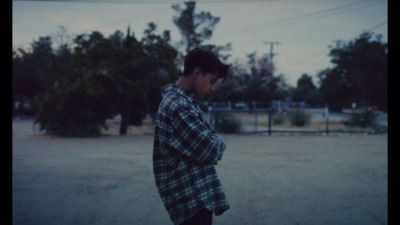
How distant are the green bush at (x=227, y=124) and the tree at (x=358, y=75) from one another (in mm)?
22422

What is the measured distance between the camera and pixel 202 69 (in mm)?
1931

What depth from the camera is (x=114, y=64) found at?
14.6m

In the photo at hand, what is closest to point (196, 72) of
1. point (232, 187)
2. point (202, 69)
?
point (202, 69)

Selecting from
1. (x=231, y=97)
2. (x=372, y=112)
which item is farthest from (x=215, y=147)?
(x=231, y=97)

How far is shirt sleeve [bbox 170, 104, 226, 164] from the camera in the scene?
5.88ft

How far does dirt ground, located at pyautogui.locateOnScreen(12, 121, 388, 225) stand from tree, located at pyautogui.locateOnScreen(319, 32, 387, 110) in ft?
86.7

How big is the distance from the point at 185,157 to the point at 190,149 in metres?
0.10

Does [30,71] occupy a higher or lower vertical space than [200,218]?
higher

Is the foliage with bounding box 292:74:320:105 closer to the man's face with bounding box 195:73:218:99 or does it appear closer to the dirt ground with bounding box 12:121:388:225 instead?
the dirt ground with bounding box 12:121:388:225

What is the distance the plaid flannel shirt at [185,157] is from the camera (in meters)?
1.81

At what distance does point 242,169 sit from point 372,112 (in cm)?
1419

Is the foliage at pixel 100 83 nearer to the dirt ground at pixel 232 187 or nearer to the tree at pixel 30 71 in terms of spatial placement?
the dirt ground at pixel 232 187

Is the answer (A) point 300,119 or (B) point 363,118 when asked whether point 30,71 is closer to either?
(A) point 300,119
